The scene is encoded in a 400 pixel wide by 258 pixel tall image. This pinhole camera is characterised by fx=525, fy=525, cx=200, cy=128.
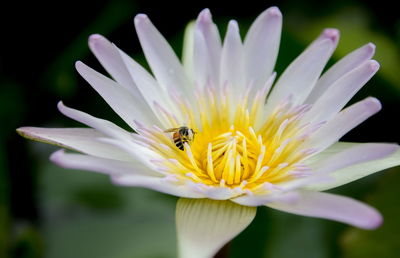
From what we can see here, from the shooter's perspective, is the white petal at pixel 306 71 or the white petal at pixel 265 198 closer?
the white petal at pixel 265 198

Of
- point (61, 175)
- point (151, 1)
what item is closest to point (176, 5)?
point (151, 1)

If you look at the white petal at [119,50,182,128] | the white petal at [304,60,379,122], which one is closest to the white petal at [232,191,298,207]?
the white petal at [304,60,379,122]

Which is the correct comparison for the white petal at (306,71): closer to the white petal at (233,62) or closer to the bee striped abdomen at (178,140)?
the white petal at (233,62)

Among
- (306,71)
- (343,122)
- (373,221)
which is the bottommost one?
(373,221)

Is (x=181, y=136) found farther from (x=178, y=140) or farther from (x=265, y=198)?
(x=265, y=198)

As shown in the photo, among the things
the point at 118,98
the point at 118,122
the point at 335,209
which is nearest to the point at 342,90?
the point at 335,209

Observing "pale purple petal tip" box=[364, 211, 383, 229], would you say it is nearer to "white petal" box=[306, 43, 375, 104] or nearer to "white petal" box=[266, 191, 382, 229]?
"white petal" box=[266, 191, 382, 229]

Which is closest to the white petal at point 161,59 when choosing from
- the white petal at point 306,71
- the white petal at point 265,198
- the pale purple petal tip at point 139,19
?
the pale purple petal tip at point 139,19
